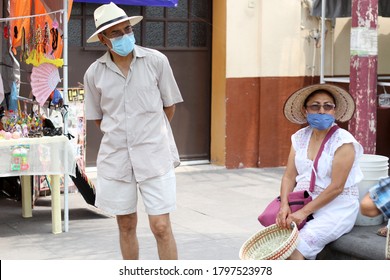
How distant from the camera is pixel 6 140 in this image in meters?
7.04

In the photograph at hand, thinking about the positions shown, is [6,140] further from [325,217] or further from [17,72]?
[325,217]

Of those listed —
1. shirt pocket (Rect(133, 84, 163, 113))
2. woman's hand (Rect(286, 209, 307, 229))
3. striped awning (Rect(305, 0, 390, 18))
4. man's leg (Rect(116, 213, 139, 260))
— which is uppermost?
striped awning (Rect(305, 0, 390, 18))

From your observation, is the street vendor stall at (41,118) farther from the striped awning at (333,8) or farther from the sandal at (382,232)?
the striped awning at (333,8)

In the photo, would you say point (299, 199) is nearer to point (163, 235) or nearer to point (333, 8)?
point (163, 235)

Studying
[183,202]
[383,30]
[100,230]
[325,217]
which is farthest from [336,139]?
[383,30]

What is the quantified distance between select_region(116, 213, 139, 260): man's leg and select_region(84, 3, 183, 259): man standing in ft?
0.22

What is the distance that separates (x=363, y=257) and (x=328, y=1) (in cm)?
621

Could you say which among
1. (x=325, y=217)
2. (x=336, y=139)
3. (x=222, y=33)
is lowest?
(x=325, y=217)

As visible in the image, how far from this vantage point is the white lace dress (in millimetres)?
5367

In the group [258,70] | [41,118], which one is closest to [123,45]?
[41,118]

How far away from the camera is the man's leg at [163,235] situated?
5.36 metres

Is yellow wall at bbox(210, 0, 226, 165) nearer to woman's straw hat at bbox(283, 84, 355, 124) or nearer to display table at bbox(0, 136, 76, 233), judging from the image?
display table at bbox(0, 136, 76, 233)

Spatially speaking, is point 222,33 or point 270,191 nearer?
point 270,191

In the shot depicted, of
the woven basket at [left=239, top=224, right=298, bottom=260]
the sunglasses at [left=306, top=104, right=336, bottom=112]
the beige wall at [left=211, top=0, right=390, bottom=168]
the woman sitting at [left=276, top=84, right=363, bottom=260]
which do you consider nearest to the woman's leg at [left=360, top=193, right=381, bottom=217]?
the woven basket at [left=239, top=224, right=298, bottom=260]
